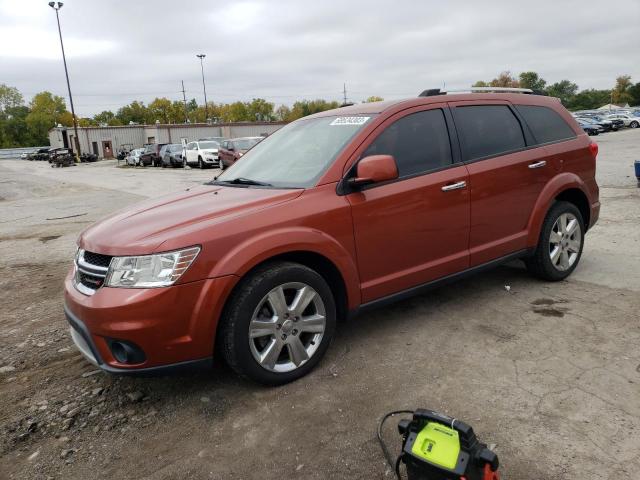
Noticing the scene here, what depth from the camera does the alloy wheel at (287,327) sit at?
2.97 m

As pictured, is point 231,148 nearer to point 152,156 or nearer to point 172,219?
point 152,156

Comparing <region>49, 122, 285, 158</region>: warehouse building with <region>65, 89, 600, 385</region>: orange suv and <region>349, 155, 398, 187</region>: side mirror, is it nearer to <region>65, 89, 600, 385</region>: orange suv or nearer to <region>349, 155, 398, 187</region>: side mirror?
<region>65, 89, 600, 385</region>: orange suv

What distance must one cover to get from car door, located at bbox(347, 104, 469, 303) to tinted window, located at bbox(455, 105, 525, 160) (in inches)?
6.3

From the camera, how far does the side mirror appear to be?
315 cm

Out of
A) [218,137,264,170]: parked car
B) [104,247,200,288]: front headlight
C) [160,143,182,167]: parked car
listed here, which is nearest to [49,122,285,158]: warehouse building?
[160,143,182,167]: parked car

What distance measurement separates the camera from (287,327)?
3.06 meters

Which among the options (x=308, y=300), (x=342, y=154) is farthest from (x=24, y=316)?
(x=342, y=154)

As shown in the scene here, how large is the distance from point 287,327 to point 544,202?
2.62m

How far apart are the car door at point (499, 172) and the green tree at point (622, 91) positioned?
11640cm

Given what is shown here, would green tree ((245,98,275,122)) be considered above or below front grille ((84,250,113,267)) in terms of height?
above

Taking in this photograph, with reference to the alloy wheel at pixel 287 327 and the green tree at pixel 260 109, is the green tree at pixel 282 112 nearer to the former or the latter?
the green tree at pixel 260 109

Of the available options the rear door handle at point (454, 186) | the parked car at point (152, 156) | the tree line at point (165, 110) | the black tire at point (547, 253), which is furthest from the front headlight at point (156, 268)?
the tree line at point (165, 110)

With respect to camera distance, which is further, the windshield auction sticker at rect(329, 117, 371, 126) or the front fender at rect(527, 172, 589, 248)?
the front fender at rect(527, 172, 589, 248)

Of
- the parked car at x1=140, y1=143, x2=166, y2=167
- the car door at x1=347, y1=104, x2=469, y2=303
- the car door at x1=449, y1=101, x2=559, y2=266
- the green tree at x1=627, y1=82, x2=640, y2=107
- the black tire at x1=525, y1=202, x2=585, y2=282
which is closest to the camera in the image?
the car door at x1=347, y1=104, x2=469, y2=303
